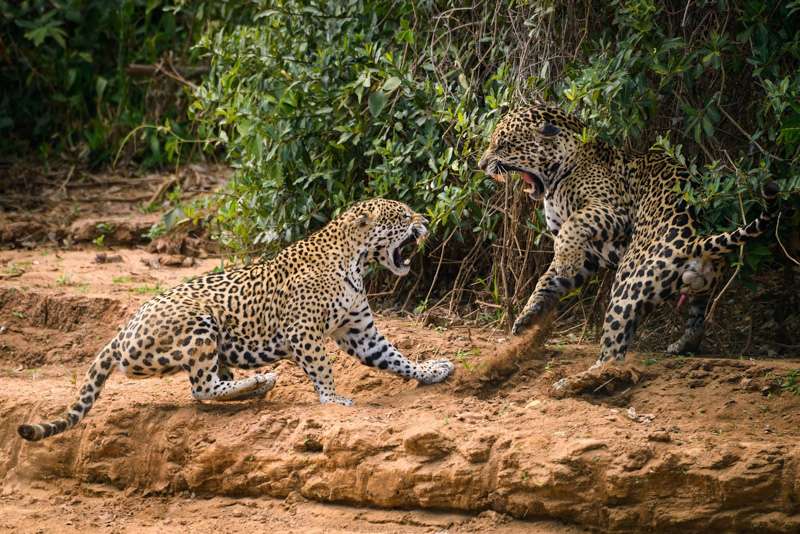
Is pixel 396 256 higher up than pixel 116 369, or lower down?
higher up

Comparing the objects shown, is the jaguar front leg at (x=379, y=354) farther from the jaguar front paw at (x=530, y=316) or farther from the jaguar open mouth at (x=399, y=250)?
the jaguar front paw at (x=530, y=316)

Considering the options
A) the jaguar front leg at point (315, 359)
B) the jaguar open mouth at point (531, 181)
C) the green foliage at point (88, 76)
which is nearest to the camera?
the jaguar front leg at point (315, 359)

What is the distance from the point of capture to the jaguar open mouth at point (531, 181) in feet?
24.1

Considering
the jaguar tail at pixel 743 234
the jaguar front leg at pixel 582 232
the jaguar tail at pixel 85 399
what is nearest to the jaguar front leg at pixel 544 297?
the jaguar front leg at pixel 582 232

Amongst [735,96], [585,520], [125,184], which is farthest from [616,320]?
[125,184]

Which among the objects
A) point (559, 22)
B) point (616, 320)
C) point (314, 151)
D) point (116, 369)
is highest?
point (559, 22)

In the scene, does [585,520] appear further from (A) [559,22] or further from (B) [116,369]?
(A) [559,22]

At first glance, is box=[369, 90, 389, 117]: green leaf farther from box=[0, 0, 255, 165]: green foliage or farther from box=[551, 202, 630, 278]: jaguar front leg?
box=[0, 0, 255, 165]: green foliage

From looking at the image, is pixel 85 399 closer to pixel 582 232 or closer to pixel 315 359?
pixel 315 359

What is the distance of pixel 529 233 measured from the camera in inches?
318

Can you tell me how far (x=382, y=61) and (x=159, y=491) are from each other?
4209 millimetres

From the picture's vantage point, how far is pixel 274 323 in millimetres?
6863

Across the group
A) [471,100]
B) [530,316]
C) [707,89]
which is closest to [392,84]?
[471,100]

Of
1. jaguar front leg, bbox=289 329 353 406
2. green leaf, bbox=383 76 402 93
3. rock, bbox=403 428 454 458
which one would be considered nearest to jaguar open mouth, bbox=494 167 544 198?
green leaf, bbox=383 76 402 93
